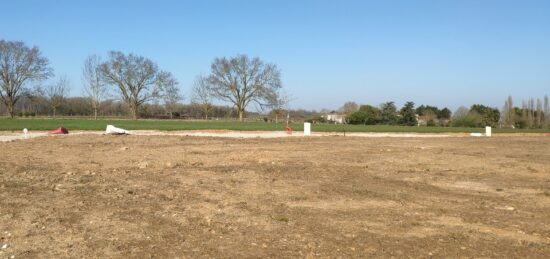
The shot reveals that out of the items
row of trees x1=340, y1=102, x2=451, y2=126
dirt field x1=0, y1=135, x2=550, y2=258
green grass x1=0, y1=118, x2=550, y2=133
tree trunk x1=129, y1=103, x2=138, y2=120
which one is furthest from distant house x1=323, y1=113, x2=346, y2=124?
dirt field x1=0, y1=135, x2=550, y2=258

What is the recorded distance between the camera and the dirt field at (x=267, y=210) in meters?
4.88

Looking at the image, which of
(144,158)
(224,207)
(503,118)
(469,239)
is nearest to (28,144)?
(144,158)

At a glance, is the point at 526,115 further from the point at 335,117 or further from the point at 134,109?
the point at 134,109

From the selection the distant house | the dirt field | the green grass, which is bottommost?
the dirt field

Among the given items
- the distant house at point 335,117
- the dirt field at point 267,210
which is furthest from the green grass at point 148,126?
the distant house at point 335,117

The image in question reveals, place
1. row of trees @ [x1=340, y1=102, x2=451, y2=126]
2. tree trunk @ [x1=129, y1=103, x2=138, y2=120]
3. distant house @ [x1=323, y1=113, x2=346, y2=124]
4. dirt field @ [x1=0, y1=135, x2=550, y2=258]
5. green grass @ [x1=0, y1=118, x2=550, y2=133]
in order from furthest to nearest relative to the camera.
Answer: distant house @ [x1=323, y1=113, x2=346, y2=124] → row of trees @ [x1=340, y1=102, x2=451, y2=126] → tree trunk @ [x1=129, y1=103, x2=138, y2=120] → green grass @ [x1=0, y1=118, x2=550, y2=133] → dirt field @ [x1=0, y1=135, x2=550, y2=258]

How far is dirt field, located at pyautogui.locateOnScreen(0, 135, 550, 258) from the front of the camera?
16.0 ft

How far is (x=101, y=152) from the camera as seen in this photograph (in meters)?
15.1

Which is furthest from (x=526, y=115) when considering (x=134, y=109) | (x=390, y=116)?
(x=134, y=109)

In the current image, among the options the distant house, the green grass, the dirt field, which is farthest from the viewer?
the distant house

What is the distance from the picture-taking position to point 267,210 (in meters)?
6.68

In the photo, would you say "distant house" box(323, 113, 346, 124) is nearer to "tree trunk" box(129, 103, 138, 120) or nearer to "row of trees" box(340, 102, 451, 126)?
"row of trees" box(340, 102, 451, 126)

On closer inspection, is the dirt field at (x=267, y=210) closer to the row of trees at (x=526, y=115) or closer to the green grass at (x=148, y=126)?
the green grass at (x=148, y=126)

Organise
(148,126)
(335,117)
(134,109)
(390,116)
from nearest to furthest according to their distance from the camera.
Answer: (148,126)
(134,109)
(390,116)
(335,117)
